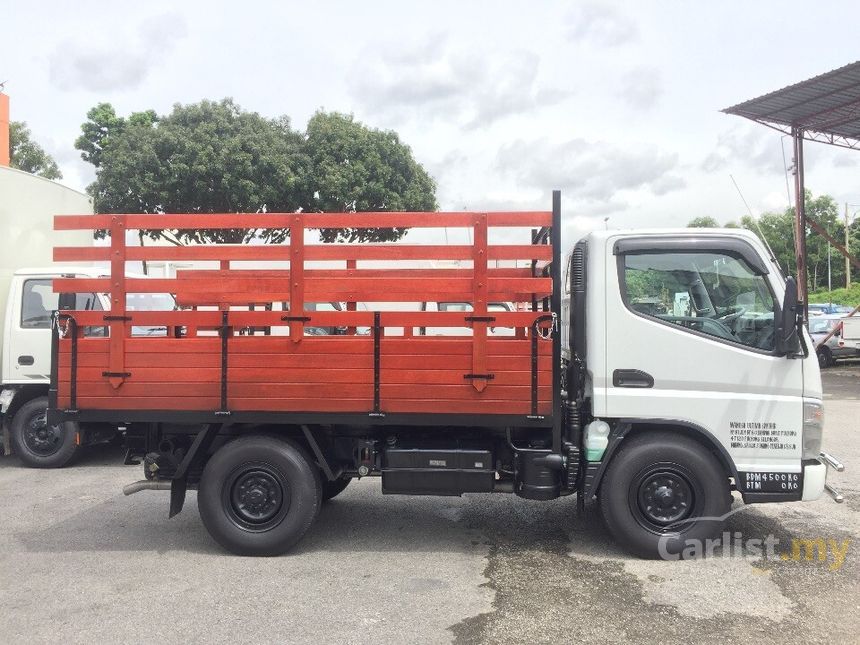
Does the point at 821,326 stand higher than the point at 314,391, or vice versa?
the point at 821,326

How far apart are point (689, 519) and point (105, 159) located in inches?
754

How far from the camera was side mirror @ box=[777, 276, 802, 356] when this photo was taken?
4648mm

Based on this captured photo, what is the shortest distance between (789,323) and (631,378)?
110 cm

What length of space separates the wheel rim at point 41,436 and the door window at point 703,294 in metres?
7.01

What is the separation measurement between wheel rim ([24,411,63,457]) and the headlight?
26.0 feet

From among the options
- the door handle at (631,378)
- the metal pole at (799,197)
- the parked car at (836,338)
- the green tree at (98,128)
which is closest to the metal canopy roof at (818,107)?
the metal pole at (799,197)

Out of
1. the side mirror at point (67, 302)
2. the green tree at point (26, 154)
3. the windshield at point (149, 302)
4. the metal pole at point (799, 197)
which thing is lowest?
the side mirror at point (67, 302)

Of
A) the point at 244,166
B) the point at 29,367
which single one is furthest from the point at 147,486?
the point at 244,166

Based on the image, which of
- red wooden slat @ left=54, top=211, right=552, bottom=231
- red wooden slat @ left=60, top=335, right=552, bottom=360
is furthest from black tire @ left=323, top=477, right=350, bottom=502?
red wooden slat @ left=54, top=211, right=552, bottom=231

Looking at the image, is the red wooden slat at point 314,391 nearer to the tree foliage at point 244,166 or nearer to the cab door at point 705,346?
the cab door at point 705,346

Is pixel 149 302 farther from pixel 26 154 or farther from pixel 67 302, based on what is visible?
pixel 26 154

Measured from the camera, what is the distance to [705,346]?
491cm

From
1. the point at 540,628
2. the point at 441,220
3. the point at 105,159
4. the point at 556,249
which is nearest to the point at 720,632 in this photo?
the point at 540,628

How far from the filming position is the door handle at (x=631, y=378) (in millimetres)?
4945
